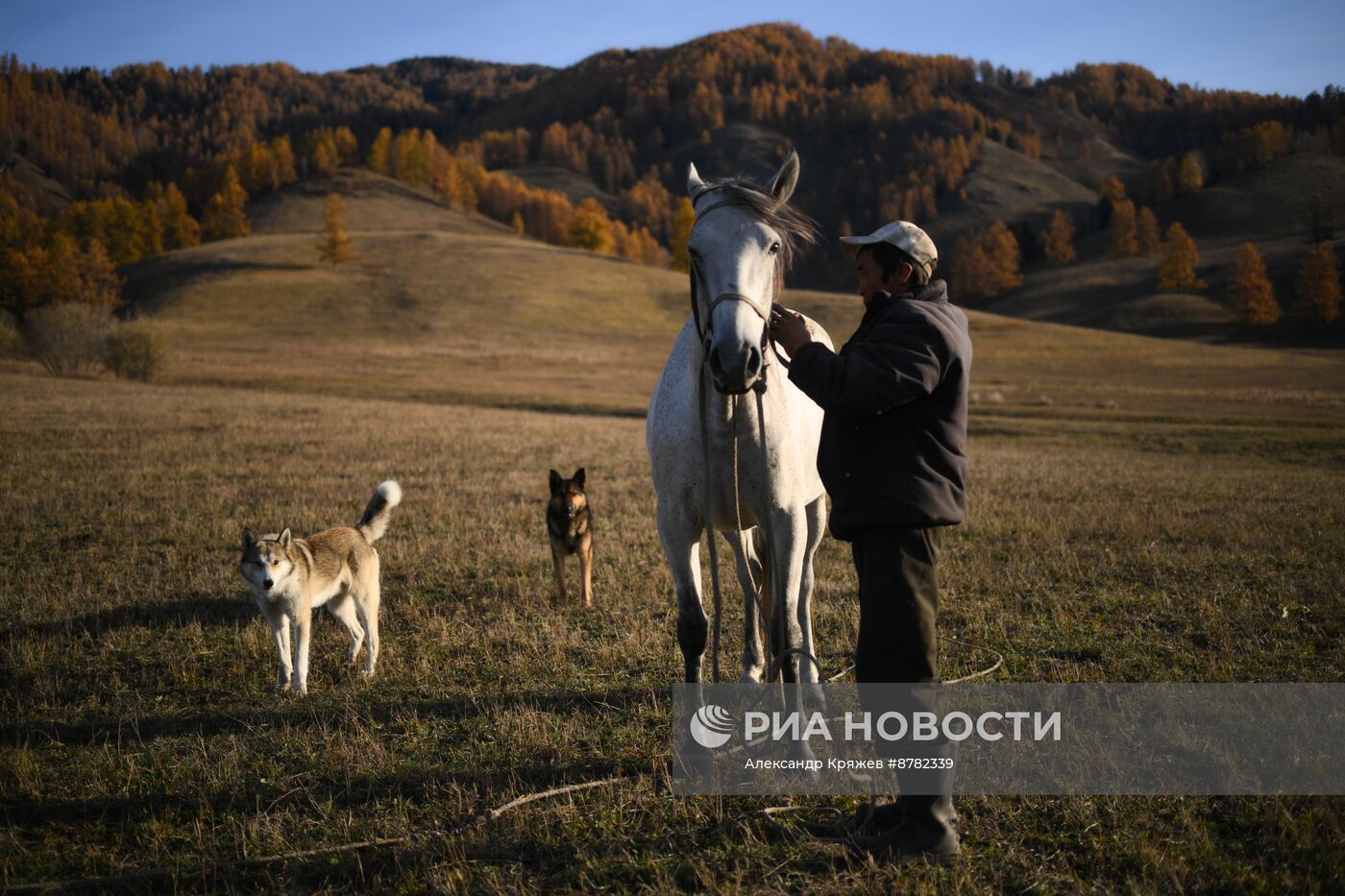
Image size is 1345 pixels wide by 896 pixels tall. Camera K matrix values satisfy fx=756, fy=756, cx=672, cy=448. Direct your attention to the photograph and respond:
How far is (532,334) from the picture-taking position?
61.7 metres

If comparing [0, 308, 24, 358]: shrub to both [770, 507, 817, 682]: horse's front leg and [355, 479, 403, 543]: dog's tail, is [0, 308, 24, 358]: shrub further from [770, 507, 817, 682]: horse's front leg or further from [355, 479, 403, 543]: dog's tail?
[770, 507, 817, 682]: horse's front leg

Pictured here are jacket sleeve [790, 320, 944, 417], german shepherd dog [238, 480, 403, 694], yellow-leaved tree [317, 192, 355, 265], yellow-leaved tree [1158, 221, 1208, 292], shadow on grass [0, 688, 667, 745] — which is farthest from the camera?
yellow-leaved tree [1158, 221, 1208, 292]

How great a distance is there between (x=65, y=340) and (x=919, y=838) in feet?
141

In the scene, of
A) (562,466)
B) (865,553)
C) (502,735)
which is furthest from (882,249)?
(562,466)

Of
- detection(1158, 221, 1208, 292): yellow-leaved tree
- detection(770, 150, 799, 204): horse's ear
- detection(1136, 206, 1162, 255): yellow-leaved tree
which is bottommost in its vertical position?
detection(770, 150, 799, 204): horse's ear

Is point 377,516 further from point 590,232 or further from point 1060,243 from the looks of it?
point 1060,243

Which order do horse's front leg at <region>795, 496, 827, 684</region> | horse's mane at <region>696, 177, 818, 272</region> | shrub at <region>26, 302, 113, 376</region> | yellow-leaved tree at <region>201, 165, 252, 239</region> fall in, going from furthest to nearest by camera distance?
yellow-leaved tree at <region>201, 165, 252, 239</region> → shrub at <region>26, 302, 113, 376</region> → horse's front leg at <region>795, 496, 827, 684</region> → horse's mane at <region>696, 177, 818, 272</region>

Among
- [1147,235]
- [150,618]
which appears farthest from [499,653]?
[1147,235]

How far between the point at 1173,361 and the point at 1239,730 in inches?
2188

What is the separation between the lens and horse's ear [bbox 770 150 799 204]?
4.18 meters

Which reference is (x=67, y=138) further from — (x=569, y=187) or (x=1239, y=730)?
(x=1239, y=730)

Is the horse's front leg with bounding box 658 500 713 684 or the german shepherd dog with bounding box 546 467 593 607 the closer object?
the horse's front leg with bounding box 658 500 713 684

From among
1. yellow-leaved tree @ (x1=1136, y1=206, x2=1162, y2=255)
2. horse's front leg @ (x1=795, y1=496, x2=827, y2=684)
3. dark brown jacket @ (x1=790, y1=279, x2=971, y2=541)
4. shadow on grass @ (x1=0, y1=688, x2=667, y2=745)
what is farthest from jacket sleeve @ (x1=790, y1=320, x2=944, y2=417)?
yellow-leaved tree @ (x1=1136, y1=206, x2=1162, y2=255)

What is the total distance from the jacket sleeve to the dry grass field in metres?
2.14
